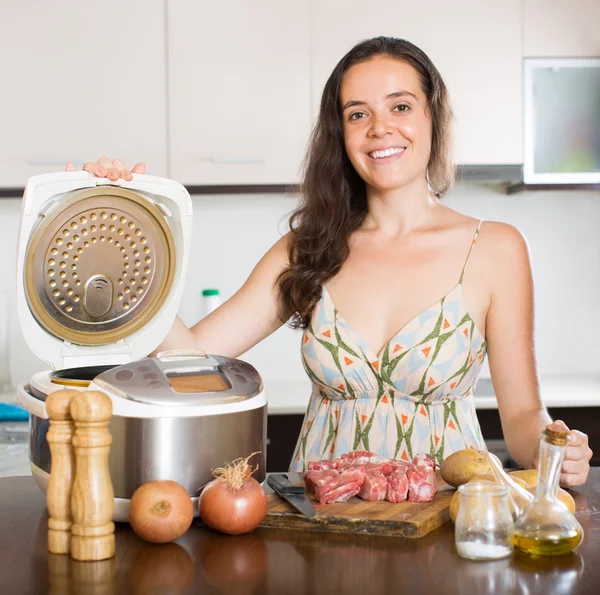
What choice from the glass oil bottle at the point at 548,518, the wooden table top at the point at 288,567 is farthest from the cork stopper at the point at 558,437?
the wooden table top at the point at 288,567

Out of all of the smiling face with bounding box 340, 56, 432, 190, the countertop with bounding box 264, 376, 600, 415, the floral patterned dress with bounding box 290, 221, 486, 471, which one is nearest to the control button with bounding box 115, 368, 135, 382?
the floral patterned dress with bounding box 290, 221, 486, 471

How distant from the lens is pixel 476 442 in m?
1.66

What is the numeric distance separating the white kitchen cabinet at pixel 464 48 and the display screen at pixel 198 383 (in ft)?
6.30

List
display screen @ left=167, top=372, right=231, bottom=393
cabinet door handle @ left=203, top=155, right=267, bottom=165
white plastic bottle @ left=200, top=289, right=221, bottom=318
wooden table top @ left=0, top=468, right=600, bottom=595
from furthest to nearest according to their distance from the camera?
1. white plastic bottle @ left=200, top=289, right=221, bottom=318
2. cabinet door handle @ left=203, top=155, right=267, bottom=165
3. display screen @ left=167, top=372, right=231, bottom=393
4. wooden table top @ left=0, top=468, right=600, bottom=595

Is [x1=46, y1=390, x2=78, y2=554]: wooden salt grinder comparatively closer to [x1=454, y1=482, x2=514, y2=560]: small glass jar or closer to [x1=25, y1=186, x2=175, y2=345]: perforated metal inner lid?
[x1=25, y1=186, x2=175, y2=345]: perforated metal inner lid

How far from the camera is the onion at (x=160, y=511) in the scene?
935 millimetres

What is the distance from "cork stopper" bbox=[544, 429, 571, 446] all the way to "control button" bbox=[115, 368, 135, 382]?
1.55 feet

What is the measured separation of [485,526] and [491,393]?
78.1 inches

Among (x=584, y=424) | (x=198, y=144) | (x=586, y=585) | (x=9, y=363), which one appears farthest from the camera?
(x=9, y=363)

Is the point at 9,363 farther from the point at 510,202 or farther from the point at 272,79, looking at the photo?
the point at 510,202

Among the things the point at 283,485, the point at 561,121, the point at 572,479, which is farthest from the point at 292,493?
the point at 561,121

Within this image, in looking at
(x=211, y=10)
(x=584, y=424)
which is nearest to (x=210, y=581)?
(x=584, y=424)

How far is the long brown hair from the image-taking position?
168cm

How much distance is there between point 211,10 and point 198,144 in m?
0.43
